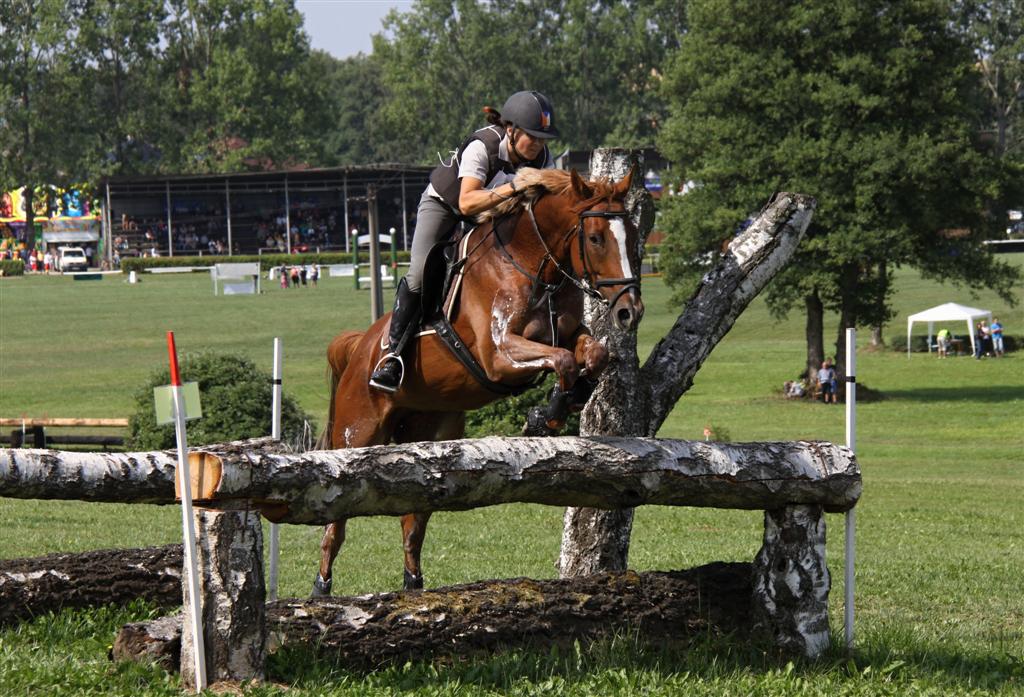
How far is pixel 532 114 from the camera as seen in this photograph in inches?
297

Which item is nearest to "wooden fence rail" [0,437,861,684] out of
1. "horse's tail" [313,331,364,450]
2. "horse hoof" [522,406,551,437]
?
"horse hoof" [522,406,551,437]

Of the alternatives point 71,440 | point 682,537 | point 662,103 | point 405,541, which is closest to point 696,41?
point 71,440

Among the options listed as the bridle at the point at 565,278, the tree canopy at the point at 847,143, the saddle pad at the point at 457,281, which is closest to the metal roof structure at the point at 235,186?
the tree canopy at the point at 847,143

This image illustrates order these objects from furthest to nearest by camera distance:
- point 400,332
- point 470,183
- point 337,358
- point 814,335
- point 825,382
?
point 814,335 → point 825,382 → point 337,358 → point 400,332 → point 470,183

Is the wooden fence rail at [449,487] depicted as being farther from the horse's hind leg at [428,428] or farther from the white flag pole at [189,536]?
the horse's hind leg at [428,428]

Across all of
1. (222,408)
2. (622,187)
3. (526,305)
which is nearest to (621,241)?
(622,187)

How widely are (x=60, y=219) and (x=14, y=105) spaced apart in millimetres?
8479

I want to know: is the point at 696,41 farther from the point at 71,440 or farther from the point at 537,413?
the point at 537,413

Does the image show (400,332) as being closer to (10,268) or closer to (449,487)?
(449,487)

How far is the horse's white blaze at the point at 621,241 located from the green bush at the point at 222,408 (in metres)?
12.8

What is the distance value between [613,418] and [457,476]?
6.18ft

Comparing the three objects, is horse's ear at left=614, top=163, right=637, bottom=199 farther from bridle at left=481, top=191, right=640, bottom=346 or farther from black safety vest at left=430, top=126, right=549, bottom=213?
black safety vest at left=430, top=126, right=549, bottom=213

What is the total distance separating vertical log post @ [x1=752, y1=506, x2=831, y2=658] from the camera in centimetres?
639

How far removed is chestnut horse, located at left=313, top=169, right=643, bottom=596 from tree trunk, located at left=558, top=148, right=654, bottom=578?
0.31 metres
